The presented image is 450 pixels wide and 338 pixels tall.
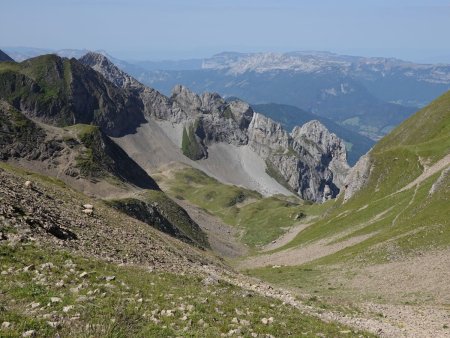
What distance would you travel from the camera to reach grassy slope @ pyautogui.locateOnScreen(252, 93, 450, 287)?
56.4 metres

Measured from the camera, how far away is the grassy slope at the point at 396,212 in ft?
185

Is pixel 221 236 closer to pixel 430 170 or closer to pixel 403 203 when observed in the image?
pixel 430 170

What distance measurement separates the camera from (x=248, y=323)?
21719 mm

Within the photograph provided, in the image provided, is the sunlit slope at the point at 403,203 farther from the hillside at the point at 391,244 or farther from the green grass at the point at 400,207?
the hillside at the point at 391,244

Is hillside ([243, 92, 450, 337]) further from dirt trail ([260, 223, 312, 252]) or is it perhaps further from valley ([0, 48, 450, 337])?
dirt trail ([260, 223, 312, 252])

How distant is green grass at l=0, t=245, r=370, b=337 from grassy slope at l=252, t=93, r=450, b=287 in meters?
28.8

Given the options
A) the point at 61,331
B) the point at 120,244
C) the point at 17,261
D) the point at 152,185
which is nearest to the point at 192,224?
the point at 152,185

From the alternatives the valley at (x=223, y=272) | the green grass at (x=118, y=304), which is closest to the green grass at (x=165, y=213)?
the valley at (x=223, y=272)

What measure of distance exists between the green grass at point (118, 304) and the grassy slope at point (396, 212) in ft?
94.6

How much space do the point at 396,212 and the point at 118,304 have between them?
2584 inches

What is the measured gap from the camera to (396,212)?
254 feet

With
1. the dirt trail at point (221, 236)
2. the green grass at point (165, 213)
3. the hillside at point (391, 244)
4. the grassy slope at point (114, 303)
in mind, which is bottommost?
the dirt trail at point (221, 236)

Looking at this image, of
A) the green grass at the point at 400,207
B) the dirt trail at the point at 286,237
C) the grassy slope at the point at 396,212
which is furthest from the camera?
the dirt trail at the point at 286,237

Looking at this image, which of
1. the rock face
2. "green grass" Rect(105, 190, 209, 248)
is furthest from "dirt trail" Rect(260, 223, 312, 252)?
the rock face
